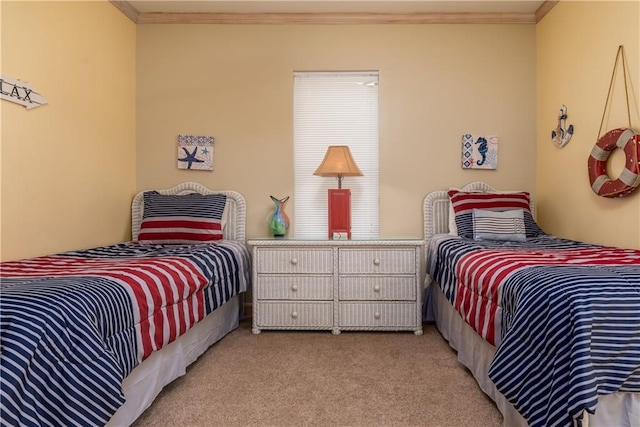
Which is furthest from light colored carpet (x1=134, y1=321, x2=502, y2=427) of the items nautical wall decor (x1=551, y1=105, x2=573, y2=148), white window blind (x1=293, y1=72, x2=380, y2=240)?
nautical wall decor (x1=551, y1=105, x2=573, y2=148)

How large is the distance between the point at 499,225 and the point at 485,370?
1181 mm

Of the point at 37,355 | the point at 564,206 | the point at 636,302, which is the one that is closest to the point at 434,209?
the point at 564,206

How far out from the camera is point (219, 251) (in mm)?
2734

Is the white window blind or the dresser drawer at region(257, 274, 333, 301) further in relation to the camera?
the white window blind

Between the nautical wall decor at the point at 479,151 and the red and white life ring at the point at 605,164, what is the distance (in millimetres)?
810

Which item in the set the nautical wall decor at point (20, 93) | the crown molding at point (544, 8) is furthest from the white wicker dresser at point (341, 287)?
the crown molding at point (544, 8)

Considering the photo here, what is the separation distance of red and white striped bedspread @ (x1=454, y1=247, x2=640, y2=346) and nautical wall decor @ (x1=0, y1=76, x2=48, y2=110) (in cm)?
255

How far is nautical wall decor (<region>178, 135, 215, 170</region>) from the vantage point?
3.39 meters

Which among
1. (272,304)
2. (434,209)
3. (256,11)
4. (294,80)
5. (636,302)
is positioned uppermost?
(256,11)

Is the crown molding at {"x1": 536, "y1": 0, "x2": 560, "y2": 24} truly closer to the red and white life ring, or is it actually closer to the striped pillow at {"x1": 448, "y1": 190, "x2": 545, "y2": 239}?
the red and white life ring

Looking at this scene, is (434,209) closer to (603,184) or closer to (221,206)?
(603,184)

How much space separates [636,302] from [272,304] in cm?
214

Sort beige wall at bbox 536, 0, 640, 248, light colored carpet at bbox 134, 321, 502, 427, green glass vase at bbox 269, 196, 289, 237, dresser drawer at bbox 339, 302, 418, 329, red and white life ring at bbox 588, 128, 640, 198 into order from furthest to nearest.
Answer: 1. green glass vase at bbox 269, 196, 289, 237
2. dresser drawer at bbox 339, 302, 418, 329
3. beige wall at bbox 536, 0, 640, 248
4. red and white life ring at bbox 588, 128, 640, 198
5. light colored carpet at bbox 134, 321, 502, 427

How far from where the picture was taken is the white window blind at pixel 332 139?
134 inches
